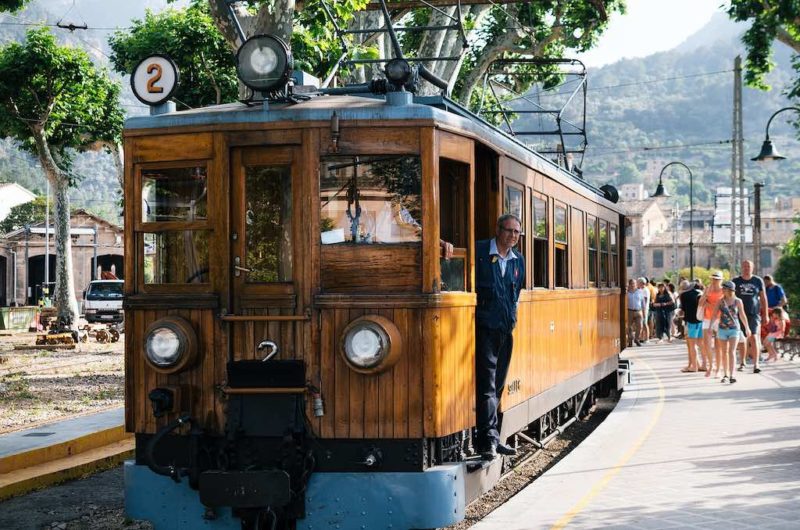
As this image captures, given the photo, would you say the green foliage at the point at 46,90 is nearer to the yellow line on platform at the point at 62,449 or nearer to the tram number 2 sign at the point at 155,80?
the yellow line on platform at the point at 62,449

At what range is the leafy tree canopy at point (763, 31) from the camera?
20062 mm

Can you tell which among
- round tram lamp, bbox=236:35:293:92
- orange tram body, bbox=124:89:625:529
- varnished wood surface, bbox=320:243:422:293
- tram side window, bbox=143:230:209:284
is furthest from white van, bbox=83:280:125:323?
varnished wood surface, bbox=320:243:422:293

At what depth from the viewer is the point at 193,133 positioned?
716cm

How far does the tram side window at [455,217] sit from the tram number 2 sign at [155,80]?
1816 millimetres

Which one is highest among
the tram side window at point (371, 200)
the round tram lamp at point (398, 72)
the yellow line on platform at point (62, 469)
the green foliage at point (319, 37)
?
the green foliage at point (319, 37)

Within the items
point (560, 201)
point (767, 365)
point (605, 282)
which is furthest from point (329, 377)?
point (767, 365)

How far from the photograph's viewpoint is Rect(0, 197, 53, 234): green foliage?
282ft

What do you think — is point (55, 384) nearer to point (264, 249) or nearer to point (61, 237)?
point (264, 249)

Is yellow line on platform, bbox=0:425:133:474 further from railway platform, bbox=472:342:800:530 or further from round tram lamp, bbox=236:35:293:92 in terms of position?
round tram lamp, bbox=236:35:293:92

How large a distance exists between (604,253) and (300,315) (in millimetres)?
8557

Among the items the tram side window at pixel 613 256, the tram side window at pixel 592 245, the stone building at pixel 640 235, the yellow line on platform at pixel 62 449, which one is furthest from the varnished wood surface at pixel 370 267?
the stone building at pixel 640 235

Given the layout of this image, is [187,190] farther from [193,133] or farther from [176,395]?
[176,395]

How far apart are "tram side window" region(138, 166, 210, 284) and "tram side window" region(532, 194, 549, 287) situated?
3.35 meters

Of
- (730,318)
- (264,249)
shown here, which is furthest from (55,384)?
(264,249)
